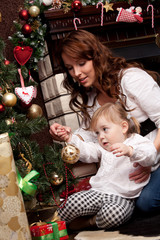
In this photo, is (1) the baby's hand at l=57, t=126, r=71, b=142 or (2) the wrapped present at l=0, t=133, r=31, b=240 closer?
(2) the wrapped present at l=0, t=133, r=31, b=240

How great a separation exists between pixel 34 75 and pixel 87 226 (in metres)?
1.50

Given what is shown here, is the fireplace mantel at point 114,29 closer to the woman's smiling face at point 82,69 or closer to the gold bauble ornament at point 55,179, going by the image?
the woman's smiling face at point 82,69

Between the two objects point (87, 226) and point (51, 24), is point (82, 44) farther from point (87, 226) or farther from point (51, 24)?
point (87, 226)

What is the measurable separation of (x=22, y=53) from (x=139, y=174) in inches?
49.2

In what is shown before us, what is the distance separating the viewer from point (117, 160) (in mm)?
1563

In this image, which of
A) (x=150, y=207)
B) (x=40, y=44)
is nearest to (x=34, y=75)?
(x=40, y=44)

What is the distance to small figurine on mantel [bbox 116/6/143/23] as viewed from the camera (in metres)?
2.44

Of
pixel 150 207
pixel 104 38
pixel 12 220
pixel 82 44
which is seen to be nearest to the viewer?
pixel 12 220

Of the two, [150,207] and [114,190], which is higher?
[114,190]

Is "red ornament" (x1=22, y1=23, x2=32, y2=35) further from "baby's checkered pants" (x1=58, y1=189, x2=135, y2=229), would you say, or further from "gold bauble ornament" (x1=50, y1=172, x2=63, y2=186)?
"baby's checkered pants" (x1=58, y1=189, x2=135, y2=229)

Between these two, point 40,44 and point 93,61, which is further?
point 40,44

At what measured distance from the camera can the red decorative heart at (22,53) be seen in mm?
2244

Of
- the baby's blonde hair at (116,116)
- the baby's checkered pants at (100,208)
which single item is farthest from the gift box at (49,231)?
the baby's blonde hair at (116,116)

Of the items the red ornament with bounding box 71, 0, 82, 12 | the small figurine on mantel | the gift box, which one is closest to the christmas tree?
the gift box
